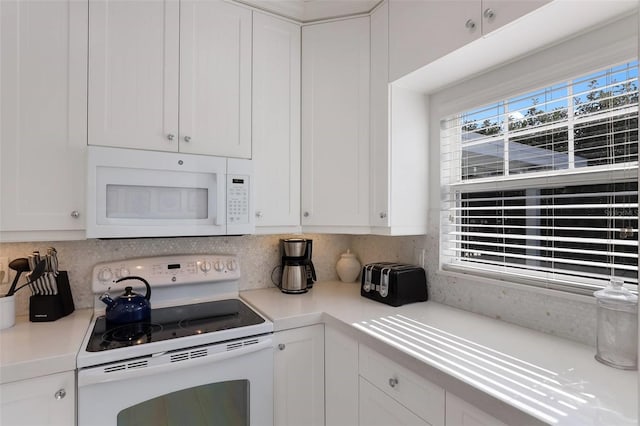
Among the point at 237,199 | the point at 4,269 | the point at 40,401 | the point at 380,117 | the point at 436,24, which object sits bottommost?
the point at 40,401

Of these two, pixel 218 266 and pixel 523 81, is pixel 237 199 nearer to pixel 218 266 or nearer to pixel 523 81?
pixel 218 266

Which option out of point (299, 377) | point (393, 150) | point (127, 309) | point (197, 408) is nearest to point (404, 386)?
point (299, 377)

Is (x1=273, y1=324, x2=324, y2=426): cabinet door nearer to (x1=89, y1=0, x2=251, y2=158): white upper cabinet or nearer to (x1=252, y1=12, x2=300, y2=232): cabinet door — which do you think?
(x1=252, y1=12, x2=300, y2=232): cabinet door

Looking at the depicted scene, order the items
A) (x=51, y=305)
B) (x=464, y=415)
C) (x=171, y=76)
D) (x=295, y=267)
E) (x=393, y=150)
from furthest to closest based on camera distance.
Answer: (x=295, y=267) < (x=393, y=150) < (x=171, y=76) < (x=51, y=305) < (x=464, y=415)

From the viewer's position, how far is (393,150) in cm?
175

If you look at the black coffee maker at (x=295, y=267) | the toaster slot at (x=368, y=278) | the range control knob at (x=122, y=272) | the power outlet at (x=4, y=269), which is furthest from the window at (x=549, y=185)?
the power outlet at (x=4, y=269)

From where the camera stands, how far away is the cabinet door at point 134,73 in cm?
148

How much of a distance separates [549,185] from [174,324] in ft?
5.59

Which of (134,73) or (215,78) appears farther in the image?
(215,78)

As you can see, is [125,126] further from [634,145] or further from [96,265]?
[634,145]

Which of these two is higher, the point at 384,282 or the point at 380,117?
the point at 380,117

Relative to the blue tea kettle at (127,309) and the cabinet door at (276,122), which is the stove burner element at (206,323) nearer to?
the blue tea kettle at (127,309)

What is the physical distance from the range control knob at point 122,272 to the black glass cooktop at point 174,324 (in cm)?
21

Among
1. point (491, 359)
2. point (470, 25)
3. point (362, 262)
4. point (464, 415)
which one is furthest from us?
point (362, 262)
